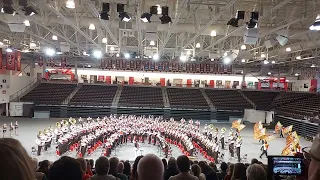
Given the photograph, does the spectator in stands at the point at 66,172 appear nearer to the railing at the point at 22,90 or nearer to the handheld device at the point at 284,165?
the handheld device at the point at 284,165

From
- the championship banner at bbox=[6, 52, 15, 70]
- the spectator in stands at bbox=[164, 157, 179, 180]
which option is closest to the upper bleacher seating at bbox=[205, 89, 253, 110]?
the championship banner at bbox=[6, 52, 15, 70]

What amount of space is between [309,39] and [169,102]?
715 inches

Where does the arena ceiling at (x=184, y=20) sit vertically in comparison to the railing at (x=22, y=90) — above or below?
above

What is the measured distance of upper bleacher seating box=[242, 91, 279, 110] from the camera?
3613 cm

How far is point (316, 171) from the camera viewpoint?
1224 mm

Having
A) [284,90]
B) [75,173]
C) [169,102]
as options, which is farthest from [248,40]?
[284,90]

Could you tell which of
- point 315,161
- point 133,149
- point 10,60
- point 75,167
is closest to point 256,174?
point 75,167

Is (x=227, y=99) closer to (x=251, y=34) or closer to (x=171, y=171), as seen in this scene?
(x=251, y=34)

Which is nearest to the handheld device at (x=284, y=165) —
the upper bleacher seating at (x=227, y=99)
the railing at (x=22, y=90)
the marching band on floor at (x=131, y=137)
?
the marching band on floor at (x=131, y=137)

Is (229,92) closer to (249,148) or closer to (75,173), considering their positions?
(249,148)

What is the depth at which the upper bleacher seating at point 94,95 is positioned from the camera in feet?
111

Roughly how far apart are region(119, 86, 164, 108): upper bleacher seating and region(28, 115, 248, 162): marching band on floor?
12.4m

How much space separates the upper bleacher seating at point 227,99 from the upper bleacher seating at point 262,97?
1.08 meters

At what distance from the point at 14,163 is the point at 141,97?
34.6 meters
